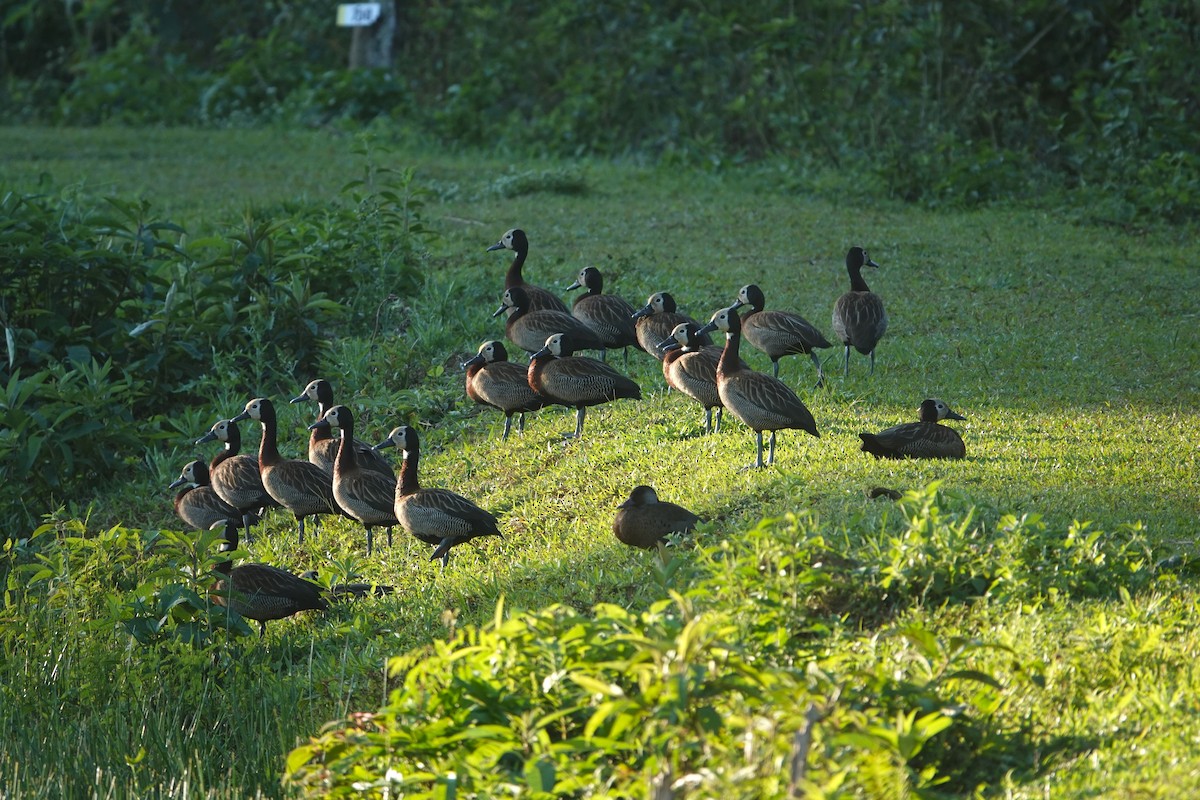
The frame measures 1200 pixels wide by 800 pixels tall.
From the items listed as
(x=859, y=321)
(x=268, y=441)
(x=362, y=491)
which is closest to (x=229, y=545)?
(x=362, y=491)

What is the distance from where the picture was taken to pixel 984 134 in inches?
725

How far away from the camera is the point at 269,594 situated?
301 inches

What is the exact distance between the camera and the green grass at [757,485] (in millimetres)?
5750

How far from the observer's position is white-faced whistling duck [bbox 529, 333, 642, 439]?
30.6ft

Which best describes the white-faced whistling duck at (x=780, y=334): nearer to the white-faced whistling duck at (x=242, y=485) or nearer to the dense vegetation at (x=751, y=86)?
the white-faced whistling duck at (x=242, y=485)

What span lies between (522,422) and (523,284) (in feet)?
6.13

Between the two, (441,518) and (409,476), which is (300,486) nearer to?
(409,476)

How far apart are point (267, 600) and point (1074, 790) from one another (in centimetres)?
432

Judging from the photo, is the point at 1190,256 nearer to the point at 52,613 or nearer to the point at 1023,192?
the point at 1023,192

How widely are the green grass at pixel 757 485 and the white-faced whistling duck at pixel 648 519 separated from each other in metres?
0.13

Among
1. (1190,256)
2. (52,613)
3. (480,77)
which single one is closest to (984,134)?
(1190,256)

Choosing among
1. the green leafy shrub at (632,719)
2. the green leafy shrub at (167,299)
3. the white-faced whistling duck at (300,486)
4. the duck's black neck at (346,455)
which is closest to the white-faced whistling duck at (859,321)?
the duck's black neck at (346,455)

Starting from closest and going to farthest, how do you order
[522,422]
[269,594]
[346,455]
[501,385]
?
[269,594] < [346,455] < [501,385] < [522,422]

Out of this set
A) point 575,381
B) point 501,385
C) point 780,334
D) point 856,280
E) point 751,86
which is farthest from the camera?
point 751,86
